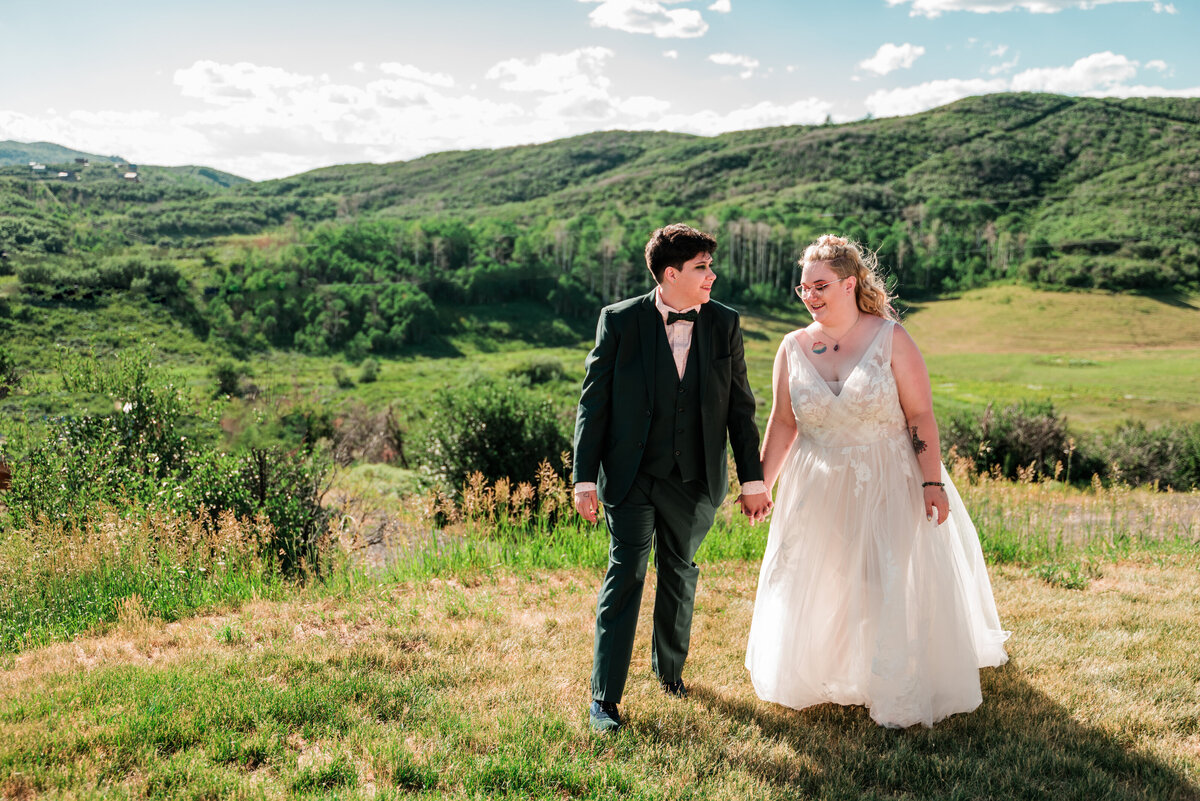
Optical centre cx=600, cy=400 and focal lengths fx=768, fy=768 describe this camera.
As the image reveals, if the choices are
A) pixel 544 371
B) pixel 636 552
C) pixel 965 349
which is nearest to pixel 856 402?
pixel 636 552

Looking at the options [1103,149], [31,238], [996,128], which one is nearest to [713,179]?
[996,128]

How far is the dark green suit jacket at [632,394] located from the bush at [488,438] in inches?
358

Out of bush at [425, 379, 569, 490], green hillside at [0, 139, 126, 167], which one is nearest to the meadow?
bush at [425, 379, 569, 490]

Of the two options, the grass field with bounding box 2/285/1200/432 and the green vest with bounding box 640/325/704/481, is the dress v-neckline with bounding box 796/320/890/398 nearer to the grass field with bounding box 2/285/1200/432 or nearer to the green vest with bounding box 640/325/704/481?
the green vest with bounding box 640/325/704/481

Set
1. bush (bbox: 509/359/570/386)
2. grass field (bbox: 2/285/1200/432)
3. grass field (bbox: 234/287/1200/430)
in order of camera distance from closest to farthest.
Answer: bush (bbox: 509/359/570/386) → grass field (bbox: 2/285/1200/432) → grass field (bbox: 234/287/1200/430)

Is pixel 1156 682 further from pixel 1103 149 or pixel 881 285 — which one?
pixel 1103 149

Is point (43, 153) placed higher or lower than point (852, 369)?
higher

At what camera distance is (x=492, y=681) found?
374 cm

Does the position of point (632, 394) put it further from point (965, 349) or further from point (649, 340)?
point (965, 349)

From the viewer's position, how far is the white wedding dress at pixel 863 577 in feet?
11.0

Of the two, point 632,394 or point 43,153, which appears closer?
point 632,394

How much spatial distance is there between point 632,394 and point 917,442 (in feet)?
4.44

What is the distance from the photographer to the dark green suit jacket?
3.34 m

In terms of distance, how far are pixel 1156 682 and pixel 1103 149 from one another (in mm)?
163522
